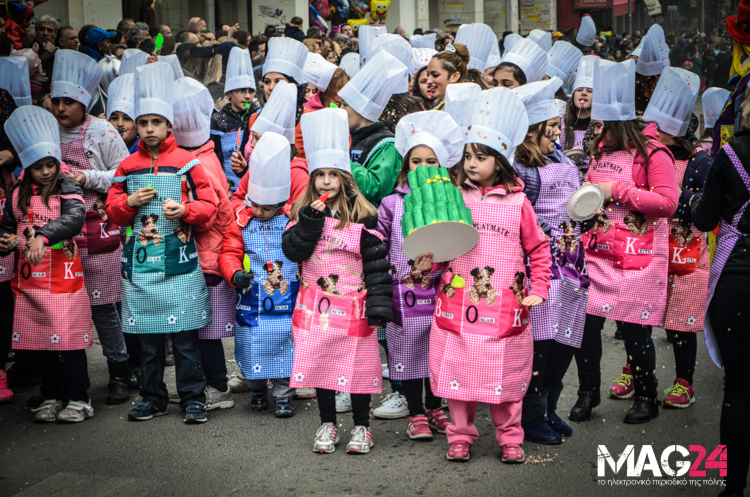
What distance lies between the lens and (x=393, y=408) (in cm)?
531

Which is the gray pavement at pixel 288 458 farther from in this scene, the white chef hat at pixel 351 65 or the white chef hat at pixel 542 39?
the white chef hat at pixel 542 39

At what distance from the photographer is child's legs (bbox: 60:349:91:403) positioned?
209 inches


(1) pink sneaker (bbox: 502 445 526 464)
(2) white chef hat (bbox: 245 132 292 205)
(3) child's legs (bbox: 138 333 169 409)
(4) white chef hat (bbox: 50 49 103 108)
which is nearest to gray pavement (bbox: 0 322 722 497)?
(1) pink sneaker (bbox: 502 445 526 464)

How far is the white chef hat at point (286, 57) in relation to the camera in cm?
697

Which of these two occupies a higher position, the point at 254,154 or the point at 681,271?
the point at 254,154

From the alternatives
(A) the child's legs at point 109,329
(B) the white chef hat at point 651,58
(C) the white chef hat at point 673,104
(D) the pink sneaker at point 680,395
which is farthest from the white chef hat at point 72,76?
(B) the white chef hat at point 651,58

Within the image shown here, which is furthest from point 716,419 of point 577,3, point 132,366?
point 577,3

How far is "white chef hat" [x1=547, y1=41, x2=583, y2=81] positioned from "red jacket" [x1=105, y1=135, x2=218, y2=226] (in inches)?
182

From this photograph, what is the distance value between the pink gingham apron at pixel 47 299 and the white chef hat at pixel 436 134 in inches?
84.8

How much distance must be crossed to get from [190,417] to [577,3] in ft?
135

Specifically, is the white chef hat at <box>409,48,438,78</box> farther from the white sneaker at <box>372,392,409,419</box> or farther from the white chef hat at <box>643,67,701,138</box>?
the white sneaker at <box>372,392,409,419</box>

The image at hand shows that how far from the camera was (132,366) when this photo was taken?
19.5 ft

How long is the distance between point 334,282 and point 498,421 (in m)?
1.15

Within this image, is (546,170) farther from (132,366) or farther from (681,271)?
(132,366)
